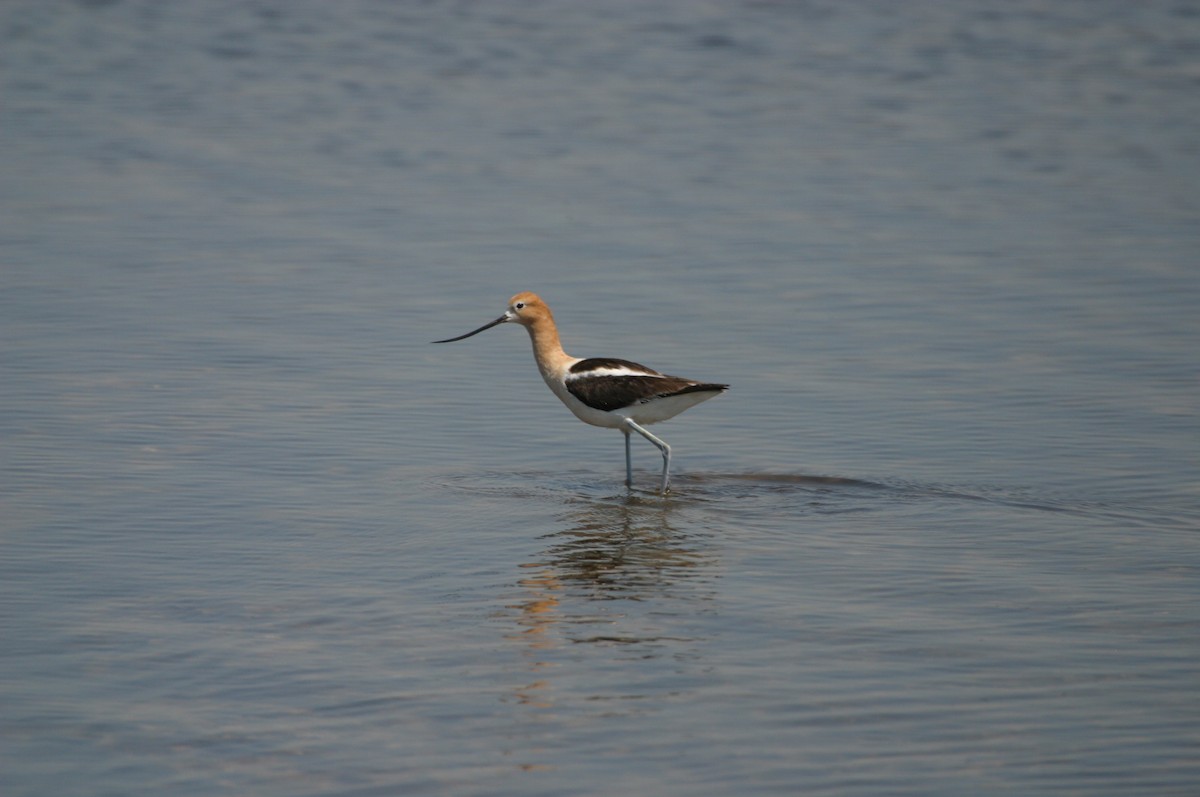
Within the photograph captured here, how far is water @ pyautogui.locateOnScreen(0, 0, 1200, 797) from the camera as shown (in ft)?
22.5

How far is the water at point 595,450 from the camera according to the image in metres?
6.86

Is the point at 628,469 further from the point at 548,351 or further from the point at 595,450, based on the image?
the point at 548,351

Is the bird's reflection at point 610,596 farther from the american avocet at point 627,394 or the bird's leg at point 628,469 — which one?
the american avocet at point 627,394

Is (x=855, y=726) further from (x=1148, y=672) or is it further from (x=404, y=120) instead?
(x=404, y=120)

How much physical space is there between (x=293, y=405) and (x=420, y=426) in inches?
35.5

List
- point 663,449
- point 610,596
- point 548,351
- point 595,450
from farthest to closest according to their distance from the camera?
1. point 595,450
2. point 548,351
3. point 663,449
4. point 610,596

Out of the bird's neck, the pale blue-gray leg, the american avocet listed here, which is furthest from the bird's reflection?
the bird's neck

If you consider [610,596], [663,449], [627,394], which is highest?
[627,394]

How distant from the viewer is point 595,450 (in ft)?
39.0

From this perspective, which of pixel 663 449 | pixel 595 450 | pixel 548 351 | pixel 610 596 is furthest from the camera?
pixel 595 450

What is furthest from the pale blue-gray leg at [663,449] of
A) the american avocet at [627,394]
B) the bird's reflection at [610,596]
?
the bird's reflection at [610,596]

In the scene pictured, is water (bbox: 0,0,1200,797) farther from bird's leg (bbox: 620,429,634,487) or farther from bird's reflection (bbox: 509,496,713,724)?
bird's leg (bbox: 620,429,634,487)

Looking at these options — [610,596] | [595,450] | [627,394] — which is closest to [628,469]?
[627,394]

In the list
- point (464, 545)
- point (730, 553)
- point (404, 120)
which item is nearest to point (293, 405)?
point (464, 545)
